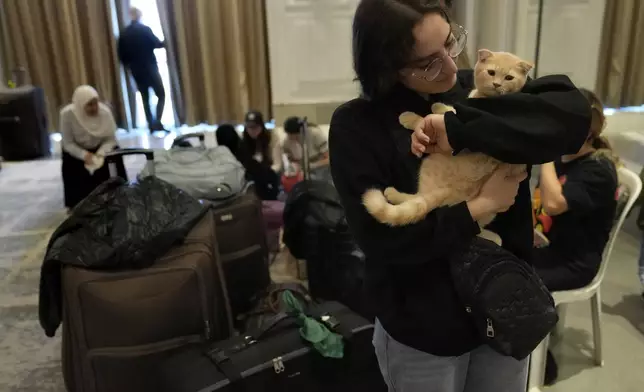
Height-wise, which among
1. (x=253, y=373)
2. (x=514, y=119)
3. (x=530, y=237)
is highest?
(x=514, y=119)

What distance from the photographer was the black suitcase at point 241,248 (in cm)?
219

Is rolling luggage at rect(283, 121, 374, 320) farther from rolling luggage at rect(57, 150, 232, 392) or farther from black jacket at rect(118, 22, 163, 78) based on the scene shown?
black jacket at rect(118, 22, 163, 78)

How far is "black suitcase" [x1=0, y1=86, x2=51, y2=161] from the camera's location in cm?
→ 444

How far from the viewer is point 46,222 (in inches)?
129

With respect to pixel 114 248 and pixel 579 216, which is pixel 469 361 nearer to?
pixel 579 216

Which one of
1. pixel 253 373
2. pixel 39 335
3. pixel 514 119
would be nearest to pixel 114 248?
pixel 253 373

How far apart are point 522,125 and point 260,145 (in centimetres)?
235

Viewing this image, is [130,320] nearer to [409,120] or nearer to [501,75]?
[409,120]

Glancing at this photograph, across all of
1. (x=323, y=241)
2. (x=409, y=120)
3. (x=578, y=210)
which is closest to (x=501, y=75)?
(x=409, y=120)

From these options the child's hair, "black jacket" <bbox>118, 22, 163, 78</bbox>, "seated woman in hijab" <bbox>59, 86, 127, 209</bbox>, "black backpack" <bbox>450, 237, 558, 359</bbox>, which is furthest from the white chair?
"black jacket" <bbox>118, 22, 163, 78</bbox>

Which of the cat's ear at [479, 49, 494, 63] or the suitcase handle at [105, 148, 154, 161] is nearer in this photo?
the cat's ear at [479, 49, 494, 63]

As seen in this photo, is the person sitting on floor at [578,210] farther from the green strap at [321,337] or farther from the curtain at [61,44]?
the curtain at [61,44]

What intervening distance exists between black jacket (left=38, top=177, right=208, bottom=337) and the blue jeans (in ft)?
3.14

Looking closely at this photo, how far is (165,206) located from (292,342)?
0.62 metres
